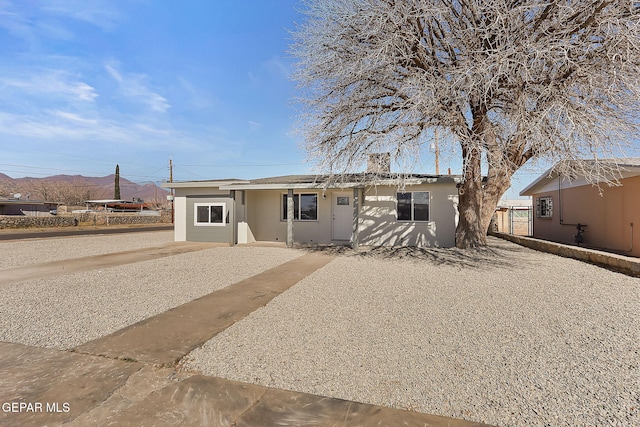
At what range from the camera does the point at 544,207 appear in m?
14.2

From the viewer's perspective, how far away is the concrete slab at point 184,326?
3.28 meters

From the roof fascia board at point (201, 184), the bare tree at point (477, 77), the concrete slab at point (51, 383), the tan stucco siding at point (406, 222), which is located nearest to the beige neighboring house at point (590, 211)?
the bare tree at point (477, 77)

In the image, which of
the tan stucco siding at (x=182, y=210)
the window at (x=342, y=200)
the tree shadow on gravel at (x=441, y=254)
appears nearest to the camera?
the tree shadow on gravel at (x=441, y=254)

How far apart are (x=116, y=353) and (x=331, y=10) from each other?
8.83 m

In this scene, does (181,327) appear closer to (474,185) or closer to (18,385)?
(18,385)

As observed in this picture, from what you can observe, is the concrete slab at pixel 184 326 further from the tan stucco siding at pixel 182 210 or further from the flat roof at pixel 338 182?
the tan stucco siding at pixel 182 210

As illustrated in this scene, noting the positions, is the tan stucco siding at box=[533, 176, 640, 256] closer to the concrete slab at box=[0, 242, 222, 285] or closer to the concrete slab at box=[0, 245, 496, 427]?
the concrete slab at box=[0, 245, 496, 427]

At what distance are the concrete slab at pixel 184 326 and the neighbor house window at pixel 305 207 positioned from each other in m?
6.84

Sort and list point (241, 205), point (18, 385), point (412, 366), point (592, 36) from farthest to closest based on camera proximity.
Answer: point (241, 205) → point (592, 36) → point (412, 366) → point (18, 385)

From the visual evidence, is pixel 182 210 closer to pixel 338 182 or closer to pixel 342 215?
pixel 342 215

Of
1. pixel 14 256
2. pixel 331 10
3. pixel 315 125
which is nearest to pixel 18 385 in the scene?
pixel 315 125

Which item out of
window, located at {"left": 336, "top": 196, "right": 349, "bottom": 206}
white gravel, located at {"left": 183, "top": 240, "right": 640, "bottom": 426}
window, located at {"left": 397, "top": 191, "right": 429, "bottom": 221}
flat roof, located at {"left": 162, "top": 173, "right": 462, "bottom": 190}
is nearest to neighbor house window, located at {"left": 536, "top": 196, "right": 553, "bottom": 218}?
flat roof, located at {"left": 162, "top": 173, "right": 462, "bottom": 190}

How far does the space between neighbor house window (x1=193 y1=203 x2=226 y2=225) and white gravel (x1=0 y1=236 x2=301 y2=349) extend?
176 inches

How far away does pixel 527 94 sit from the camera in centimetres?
696
